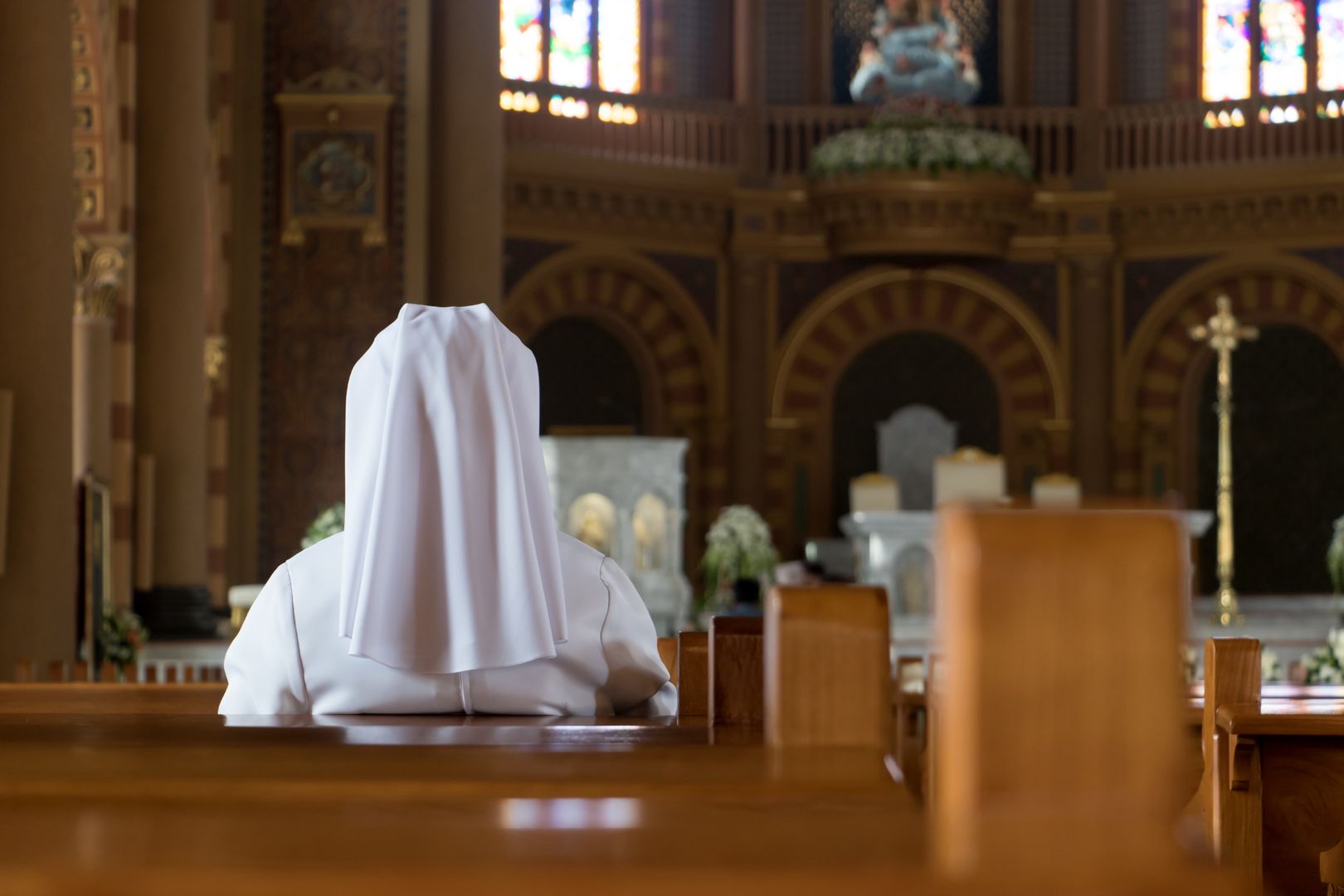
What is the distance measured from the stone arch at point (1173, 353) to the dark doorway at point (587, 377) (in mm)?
4813

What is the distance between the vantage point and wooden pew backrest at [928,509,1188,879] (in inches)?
34.0

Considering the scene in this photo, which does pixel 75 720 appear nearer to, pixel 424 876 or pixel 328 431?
pixel 424 876

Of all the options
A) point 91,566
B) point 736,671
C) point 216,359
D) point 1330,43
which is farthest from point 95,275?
point 1330,43

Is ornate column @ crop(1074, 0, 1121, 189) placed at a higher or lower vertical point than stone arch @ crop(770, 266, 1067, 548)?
higher

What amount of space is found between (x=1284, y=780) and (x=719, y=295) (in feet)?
48.9

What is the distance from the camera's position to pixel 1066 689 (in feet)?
2.88

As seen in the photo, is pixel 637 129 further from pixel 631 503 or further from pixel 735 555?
pixel 631 503

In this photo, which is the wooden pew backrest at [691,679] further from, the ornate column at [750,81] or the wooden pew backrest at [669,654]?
the ornate column at [750,81]

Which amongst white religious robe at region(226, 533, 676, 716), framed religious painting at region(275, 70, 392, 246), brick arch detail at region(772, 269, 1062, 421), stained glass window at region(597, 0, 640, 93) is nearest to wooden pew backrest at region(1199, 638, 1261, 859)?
white religious robe at region(226, 533, 676, 716)

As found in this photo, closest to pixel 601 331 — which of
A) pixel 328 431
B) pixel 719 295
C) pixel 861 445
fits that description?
pixel 719 295

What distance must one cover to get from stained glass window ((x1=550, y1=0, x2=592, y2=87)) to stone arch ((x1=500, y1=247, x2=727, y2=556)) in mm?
2038

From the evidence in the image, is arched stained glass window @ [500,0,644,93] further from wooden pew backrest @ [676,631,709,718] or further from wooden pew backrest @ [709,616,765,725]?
wooden pew backrest @ [709,616,765,725]

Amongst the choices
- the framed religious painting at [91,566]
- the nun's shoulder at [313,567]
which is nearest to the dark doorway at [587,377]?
the framed religious painting at [91,566]

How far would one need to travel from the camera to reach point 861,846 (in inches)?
43.3
